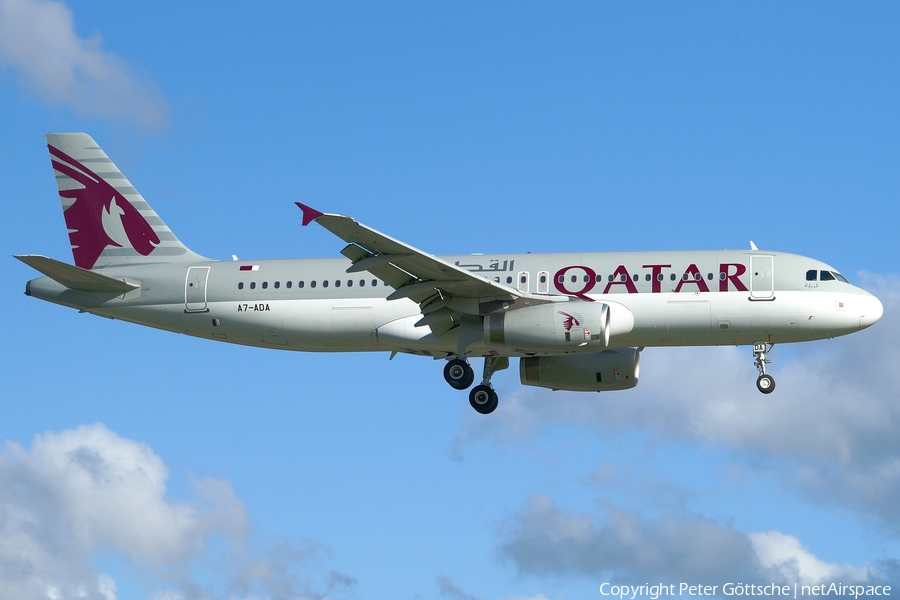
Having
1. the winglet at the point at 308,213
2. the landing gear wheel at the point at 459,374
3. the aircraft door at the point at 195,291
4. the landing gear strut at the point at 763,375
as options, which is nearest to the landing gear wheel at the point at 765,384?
the landing gear strut at the point at 763,375

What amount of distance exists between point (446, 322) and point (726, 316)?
28.9 feet

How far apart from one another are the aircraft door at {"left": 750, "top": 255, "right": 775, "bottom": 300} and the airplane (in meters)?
0.04

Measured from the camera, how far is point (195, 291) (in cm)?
4172

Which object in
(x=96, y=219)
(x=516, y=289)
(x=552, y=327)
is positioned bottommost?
(x=552, y=327)

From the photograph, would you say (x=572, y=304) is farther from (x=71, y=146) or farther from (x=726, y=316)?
(x=71, y=146)

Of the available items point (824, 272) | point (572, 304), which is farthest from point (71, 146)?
point (824, 272)

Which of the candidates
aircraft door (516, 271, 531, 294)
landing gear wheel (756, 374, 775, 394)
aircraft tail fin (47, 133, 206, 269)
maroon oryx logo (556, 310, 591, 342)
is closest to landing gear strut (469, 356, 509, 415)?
aircraft door (516, 271, 531, 294)

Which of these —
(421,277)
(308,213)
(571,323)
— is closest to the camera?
(308,213)

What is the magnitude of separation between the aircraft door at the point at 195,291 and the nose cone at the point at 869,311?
21342 mm

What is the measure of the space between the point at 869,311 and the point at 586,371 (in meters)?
9.64

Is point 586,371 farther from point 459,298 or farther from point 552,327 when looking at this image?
point 459,298

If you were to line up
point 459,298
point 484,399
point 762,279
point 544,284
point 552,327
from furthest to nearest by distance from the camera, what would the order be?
point 484,399 → point 544,284 → point 459,298 → point 762,279 → point 552,327

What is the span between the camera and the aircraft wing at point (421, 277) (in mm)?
34562

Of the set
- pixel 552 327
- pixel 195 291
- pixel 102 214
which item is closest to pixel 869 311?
pixel 552 327
